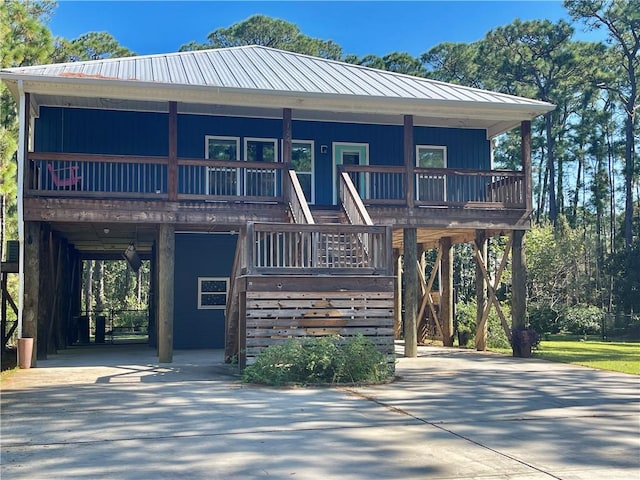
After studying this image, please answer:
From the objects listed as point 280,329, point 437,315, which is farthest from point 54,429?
point 437,315

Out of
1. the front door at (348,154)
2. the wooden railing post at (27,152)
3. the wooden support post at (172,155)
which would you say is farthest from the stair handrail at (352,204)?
the wooden railing post at (27,152)

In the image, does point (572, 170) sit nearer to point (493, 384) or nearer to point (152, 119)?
point (152, 119)

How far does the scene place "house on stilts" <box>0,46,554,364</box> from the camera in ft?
41.5

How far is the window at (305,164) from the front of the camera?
18.7 meters

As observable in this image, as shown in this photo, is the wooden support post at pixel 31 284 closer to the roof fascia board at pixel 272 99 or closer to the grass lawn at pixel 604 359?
the roof fascia board at pixel 272 99

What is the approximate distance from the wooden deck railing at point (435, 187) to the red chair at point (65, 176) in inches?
234

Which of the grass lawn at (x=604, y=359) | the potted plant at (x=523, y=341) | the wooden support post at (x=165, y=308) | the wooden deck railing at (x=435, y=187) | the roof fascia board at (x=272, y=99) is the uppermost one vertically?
the roof fascia board at (x=272, y=99)

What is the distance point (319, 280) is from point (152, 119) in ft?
26.5

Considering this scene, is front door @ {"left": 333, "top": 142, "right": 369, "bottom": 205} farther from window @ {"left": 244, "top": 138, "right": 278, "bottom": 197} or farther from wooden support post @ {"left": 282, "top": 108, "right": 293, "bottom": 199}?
wooden support post @ {"left": 282, "top": 108, "right": 293, "bottom": 199}

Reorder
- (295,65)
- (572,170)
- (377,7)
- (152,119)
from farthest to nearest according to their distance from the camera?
(572,170) < (377,7) < (295,65) < (152,119)

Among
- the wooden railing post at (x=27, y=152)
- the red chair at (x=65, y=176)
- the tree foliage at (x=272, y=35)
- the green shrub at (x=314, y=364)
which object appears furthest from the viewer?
the tree foliage at (x=272, y=35)

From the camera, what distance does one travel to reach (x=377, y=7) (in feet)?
70.5

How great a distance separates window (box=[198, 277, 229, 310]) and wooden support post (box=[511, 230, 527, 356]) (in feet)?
25.1

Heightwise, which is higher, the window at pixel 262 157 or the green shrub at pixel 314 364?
the window at pixel 262 157
